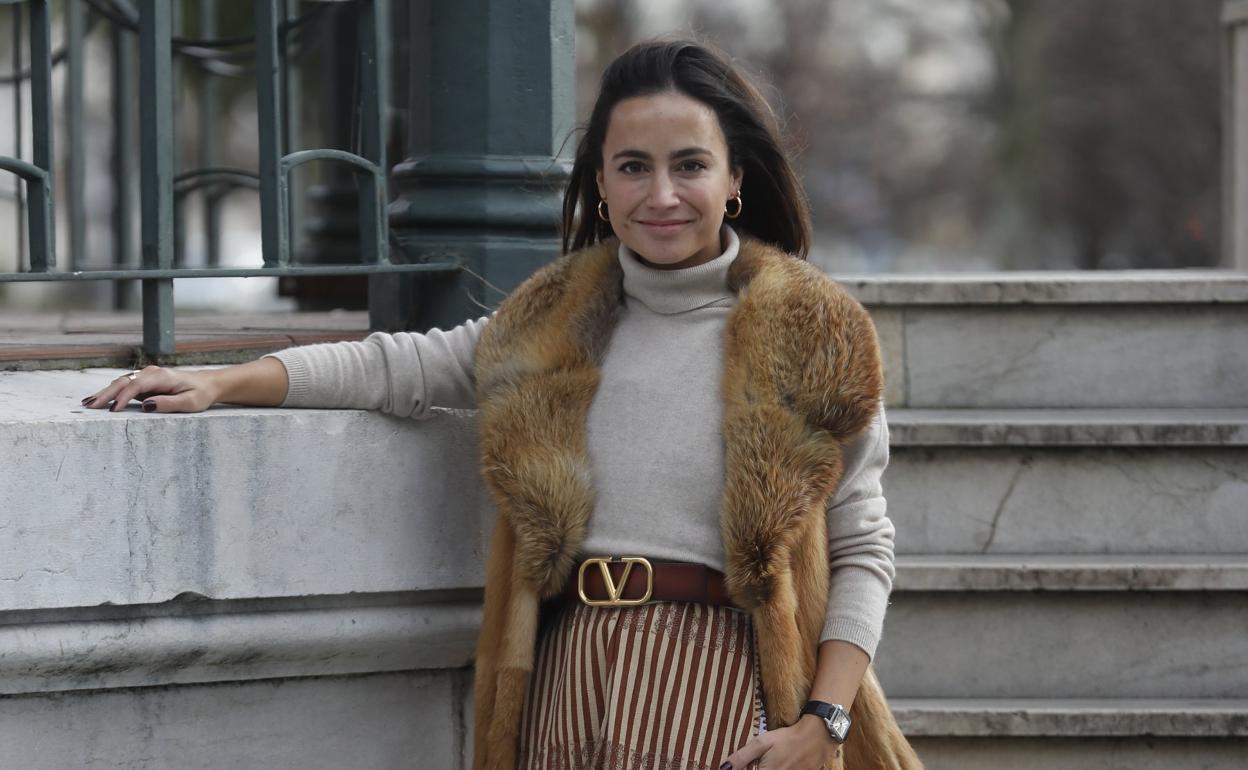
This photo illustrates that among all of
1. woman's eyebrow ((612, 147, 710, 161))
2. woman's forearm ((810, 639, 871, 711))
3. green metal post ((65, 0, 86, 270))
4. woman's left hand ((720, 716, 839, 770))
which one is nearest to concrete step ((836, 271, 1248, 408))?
woman's eyebrow ((612, 147, 710, 161))

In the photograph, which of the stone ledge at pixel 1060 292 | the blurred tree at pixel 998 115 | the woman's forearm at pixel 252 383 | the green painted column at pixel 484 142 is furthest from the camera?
the blurred tree at pixel 998 115

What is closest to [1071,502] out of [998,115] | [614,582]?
[614,582]

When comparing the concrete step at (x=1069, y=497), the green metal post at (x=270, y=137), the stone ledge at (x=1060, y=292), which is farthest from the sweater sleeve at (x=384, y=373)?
the stone ledge at (x=1060, y=292)

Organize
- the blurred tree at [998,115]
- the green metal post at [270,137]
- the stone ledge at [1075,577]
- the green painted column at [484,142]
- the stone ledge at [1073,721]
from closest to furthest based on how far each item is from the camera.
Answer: the green metal post at [270,137], the green painted column at [484,142], the stone ledge at [1073,721], the stone ledge at [1075,577], the blurred tree at [998,115]

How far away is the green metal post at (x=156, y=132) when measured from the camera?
10.0ft

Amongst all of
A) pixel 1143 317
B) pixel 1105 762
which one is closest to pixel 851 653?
pixel 1105 762

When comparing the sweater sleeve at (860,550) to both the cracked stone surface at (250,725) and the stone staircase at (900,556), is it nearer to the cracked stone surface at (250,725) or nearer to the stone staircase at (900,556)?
the stone staircase at (900,556)

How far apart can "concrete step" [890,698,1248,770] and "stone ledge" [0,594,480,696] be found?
1372 mm

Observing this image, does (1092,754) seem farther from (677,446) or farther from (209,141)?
(209,141)

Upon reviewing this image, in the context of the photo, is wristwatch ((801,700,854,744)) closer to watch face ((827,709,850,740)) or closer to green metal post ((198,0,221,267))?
watch face ((827,709,850,740))

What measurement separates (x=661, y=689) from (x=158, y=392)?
951 millimetres

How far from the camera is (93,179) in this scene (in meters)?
17.2

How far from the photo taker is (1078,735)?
4004mm

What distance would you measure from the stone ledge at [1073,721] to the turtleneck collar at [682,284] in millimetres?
1560
